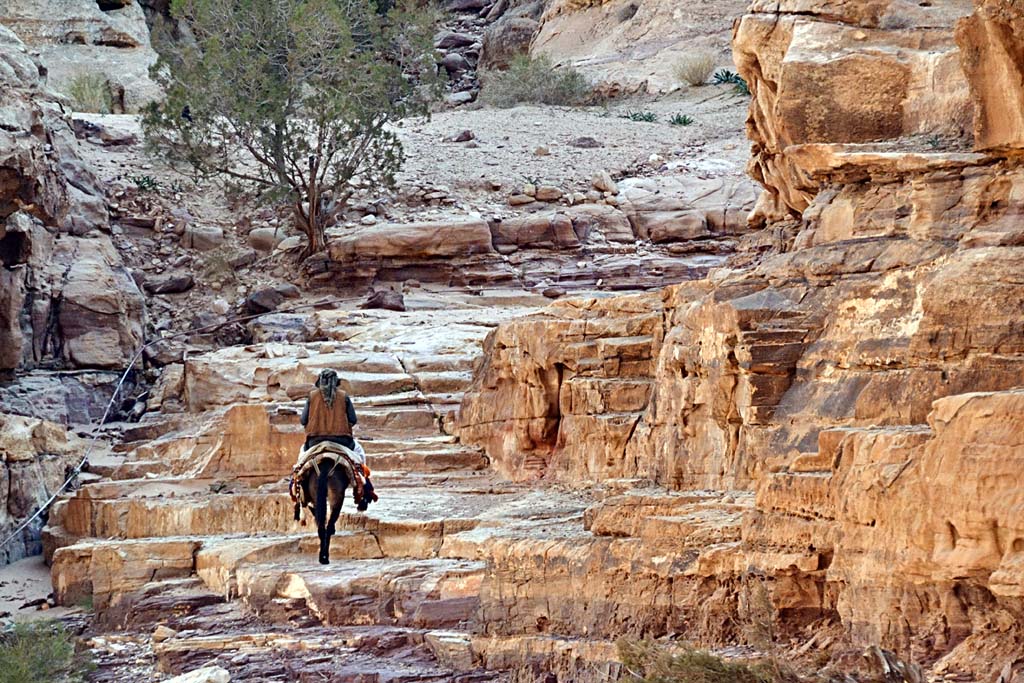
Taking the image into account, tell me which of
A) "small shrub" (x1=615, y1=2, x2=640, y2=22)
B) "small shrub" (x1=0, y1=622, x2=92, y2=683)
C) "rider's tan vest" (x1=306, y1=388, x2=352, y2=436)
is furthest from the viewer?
"small shrub" (x1=615, y1=2, x2=640, y2=22)

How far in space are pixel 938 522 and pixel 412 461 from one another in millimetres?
9313

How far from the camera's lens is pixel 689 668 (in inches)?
309

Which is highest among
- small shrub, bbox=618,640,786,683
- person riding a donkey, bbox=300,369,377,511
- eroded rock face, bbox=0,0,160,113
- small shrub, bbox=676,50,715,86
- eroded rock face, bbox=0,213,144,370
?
eroded rock face, bbox=0,0,160,113

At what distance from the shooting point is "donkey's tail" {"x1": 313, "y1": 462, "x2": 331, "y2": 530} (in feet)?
42.3

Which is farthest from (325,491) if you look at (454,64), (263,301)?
(454,64)

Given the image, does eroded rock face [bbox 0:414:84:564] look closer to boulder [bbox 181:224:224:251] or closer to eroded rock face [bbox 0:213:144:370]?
eroded rock face [bbox 0:213:144:370]

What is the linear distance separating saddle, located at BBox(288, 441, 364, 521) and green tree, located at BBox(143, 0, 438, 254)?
14.0 m

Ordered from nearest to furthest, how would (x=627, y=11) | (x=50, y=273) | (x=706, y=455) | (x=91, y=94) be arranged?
(x=706, y=455) → (x=50, y=273) → (x=91, y=94) → (x=627, y=11)

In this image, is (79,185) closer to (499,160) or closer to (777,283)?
(499,160)

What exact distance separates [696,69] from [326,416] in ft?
77.3

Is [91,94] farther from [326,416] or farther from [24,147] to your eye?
[326,416]

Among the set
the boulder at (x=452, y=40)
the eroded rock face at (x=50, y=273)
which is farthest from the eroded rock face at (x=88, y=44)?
the boulder at (x=452, y=40)

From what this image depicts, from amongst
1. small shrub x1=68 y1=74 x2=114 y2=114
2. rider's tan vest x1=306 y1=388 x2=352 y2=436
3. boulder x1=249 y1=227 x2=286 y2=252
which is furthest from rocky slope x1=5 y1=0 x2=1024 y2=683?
small shrub x1=68 y1=74 x2=114 y2=114

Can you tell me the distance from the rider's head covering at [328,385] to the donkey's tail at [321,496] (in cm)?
55
